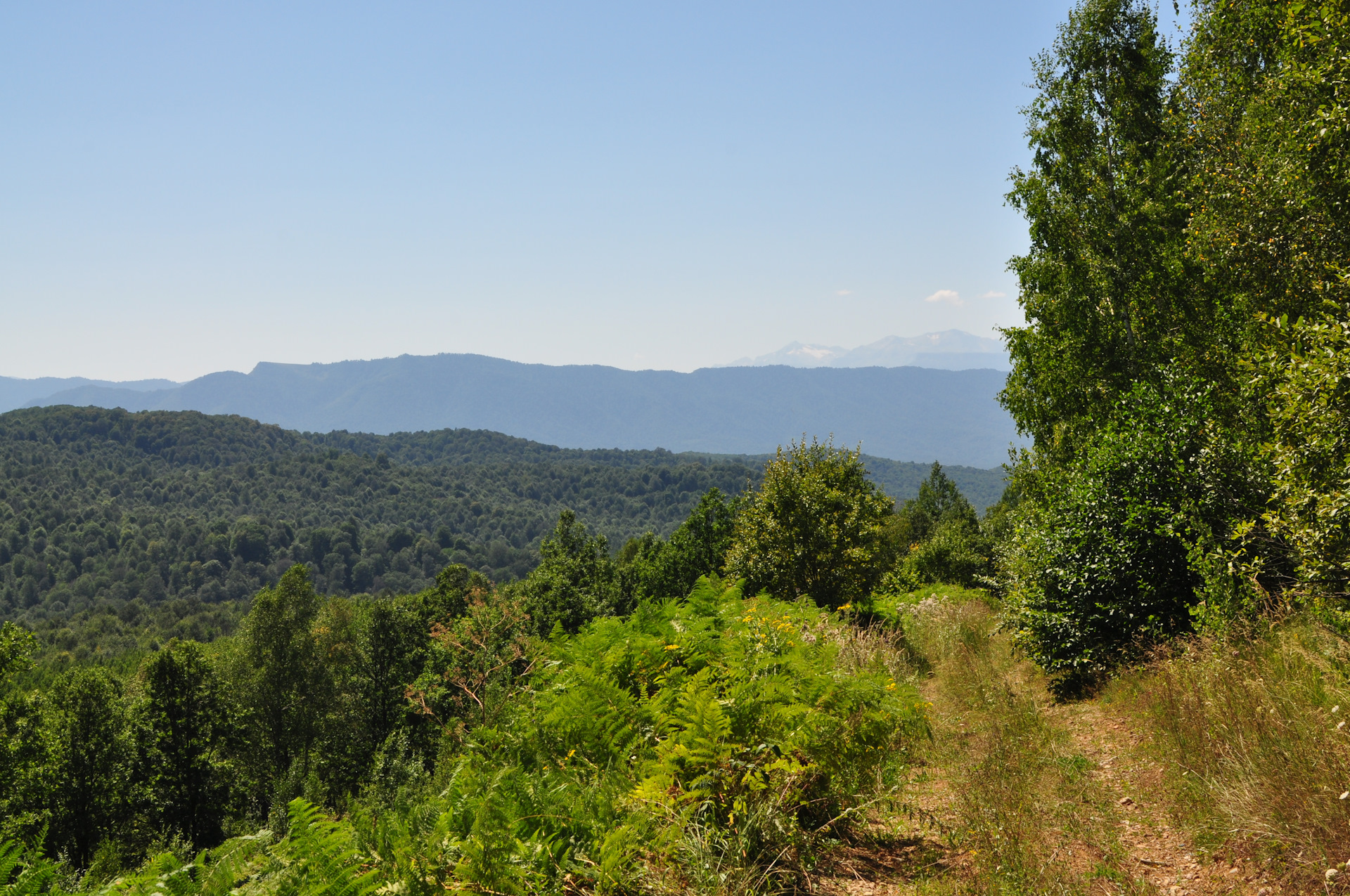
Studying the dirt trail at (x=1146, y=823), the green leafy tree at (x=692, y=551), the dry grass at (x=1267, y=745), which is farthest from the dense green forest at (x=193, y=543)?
the dry grass at (x=1267, y=745)

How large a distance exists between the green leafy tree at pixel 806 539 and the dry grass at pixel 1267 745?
12.7 metres

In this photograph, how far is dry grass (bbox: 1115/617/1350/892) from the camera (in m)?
4.14

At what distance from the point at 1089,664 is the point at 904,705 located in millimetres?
5298

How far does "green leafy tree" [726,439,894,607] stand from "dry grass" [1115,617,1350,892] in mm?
12699

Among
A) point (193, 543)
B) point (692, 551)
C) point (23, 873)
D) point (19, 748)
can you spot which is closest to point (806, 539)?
point (23, 873)

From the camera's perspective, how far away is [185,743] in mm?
34844

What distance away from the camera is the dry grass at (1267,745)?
13.6 ft

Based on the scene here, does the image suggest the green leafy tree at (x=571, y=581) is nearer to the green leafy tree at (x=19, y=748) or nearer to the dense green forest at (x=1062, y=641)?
the dense green forest at (x=1062, y=641)

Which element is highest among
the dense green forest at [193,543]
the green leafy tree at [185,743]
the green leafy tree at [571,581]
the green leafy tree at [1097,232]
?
the green leafy tree at [1097,232]

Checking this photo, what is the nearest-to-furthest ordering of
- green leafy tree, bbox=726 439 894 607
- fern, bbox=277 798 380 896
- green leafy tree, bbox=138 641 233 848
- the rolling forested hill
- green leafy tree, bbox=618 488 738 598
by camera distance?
fern, bbox=277 798 380 896
green leafy tree, bbox=726 439 894 607
green leafy tree, bbox=138 641 233 848
green leafy tree, bbox=618 488 738 598
the rolling forested hill

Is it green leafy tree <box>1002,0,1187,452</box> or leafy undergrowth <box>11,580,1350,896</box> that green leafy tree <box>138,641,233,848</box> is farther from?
green leafy tree <box>1002,0,1187,452</box>

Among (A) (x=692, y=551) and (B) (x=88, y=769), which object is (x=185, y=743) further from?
(A) (x=692, y=551)

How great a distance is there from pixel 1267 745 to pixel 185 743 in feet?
142

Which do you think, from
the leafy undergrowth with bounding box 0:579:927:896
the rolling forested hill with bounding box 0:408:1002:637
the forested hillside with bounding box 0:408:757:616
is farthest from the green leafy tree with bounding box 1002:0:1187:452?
the forested hillside with bounding box 0:408:757:616
